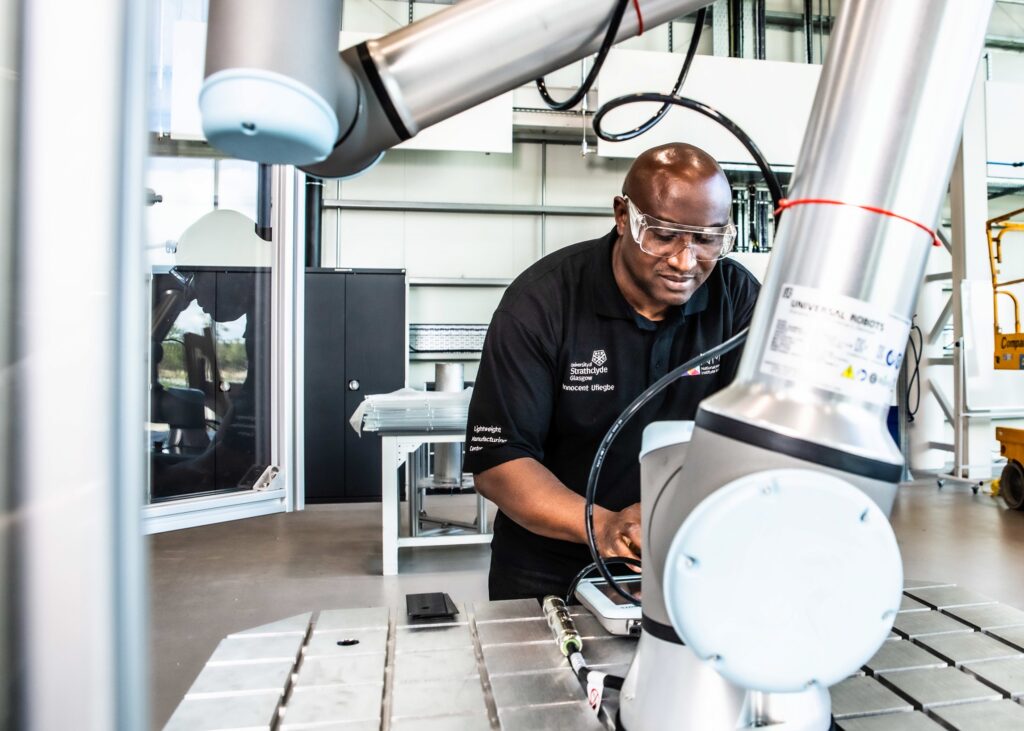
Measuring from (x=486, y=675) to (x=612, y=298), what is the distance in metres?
0.81

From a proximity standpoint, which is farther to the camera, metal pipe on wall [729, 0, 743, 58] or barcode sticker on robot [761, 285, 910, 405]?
metal pipe on wall [729, 0, 743, 58]

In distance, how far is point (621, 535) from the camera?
93cm

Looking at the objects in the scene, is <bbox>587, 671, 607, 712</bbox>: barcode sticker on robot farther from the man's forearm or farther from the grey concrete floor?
the grey concrete floor

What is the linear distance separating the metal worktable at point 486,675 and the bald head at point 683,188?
67 cm

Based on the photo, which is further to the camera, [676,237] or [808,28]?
[808,28]

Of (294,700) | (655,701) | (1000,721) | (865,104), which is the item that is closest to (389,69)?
(865,104)

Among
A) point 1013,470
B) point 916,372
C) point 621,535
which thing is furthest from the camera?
point 916,372

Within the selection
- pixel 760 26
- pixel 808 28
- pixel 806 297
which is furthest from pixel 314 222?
pixel 806 297

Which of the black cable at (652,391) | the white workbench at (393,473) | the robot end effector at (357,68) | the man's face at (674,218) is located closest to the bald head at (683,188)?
the man's face at (674,218)

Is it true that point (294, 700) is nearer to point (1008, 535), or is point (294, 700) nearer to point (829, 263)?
point (829, 263)

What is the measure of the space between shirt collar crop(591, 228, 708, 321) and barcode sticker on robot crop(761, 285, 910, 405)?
0.98 meters

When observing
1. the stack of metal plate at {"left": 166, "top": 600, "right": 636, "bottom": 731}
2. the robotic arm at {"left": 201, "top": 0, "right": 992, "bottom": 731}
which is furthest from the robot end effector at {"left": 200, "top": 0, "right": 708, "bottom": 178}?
the stack of metal plate at {"left": 166, "top": 600, "right": 636, "bottom": 731}

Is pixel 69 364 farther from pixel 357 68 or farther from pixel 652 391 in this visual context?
pixel 652 391

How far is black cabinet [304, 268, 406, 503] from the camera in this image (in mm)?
4566
